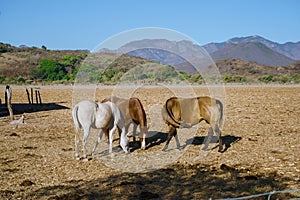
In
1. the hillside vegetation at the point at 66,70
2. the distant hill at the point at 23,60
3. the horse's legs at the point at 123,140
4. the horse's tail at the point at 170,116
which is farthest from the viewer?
the distant hill at the point at 23,60

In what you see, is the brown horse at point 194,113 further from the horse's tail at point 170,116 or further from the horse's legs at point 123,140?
the horse's legs at point 123,140

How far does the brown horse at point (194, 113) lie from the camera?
1220cm

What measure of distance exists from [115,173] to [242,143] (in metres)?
5.53

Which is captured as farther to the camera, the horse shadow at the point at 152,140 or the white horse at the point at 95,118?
the horse shadow at the point at 152,140

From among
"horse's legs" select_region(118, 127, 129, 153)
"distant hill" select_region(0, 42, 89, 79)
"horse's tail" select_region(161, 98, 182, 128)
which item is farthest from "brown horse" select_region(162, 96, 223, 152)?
"distant hill" select_region(0, 42, 89, 79)

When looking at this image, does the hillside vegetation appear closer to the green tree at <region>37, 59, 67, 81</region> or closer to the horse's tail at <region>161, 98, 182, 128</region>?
the green tree at <region>37, 59, 67, 81</region>

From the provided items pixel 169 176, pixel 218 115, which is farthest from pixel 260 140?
pixel 169 176

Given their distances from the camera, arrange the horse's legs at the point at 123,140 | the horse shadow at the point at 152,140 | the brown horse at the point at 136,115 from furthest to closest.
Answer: the horse shadow at the point at 152,140
the brown horse at the point at 136,115
the horse's legs at the point at 123,140

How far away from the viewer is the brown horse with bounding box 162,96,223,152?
1220 cm

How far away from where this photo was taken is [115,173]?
10141 millimetres

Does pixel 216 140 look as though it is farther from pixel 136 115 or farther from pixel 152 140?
pixel 136 115

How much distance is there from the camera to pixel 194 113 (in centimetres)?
1252

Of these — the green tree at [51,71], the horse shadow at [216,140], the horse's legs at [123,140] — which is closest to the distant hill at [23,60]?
the green tree at [51,71]

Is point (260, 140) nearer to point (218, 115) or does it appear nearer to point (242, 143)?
point (242, 143)
